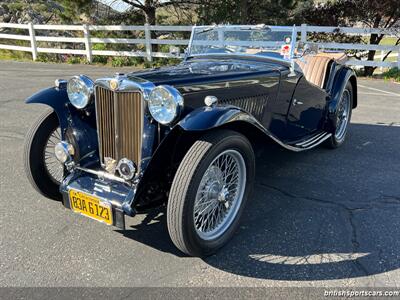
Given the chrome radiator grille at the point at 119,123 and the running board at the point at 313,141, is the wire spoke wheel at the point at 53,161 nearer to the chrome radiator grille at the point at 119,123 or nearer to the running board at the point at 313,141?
the chrome radiator grille at the point at 119,123

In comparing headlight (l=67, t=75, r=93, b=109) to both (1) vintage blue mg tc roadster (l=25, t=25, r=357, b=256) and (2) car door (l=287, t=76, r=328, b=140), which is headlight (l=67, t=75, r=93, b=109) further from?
(2) car door (l=287, t=76, r=328, b=140)

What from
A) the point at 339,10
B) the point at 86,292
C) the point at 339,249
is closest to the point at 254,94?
the point at 339,249

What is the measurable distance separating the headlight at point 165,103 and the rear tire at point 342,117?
288 centimetres

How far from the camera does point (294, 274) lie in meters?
2.53

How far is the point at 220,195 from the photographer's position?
2.83 metres

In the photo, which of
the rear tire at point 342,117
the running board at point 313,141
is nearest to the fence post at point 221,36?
the running board at point 313,141

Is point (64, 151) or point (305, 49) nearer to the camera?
point (64, 151)

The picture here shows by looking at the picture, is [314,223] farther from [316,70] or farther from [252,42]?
A: [316,70]

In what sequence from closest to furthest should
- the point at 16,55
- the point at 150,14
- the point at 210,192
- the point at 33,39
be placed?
1. the point at 210,192
2. the point at 150,14
3. the point at 33,39
4. the point at 16,55

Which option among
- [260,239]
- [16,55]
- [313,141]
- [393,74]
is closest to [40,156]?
[260,239]

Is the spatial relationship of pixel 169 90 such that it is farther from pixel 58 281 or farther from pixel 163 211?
pixel 58 281

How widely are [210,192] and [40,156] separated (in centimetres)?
151

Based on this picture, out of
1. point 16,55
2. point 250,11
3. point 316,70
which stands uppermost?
point 250,11

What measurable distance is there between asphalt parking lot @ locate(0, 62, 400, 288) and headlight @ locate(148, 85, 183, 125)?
0.96 metres
